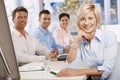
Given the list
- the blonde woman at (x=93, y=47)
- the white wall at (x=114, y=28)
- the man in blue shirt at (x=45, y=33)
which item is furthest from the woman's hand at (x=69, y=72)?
the white wall at (x=114, y=28)

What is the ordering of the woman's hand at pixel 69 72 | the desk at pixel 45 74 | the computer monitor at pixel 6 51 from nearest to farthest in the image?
1. the computer monitor at pixel 6 51
2. the desk at pixel 45 74
3. the woman's hand at pixel 69 72

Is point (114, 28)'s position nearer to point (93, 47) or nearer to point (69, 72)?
point (93, 47)

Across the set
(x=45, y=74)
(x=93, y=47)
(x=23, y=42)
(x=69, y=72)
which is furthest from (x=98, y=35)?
(x=23, y=42)

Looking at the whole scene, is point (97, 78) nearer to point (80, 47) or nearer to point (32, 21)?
point (80, 47)

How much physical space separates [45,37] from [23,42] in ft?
0.85

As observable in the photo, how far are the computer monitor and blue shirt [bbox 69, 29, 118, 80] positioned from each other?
189 centimetres

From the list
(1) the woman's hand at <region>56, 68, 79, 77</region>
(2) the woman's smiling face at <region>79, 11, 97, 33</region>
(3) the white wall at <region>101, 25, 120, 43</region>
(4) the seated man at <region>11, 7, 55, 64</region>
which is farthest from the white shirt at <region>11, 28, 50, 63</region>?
(3) the white wall at <region>101, 25, 120, 43</region>

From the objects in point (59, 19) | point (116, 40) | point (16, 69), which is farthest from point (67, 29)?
point (16, 69)

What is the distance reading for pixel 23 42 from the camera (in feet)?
Result: 8.27

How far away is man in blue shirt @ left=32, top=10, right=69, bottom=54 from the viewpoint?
244 centimetres

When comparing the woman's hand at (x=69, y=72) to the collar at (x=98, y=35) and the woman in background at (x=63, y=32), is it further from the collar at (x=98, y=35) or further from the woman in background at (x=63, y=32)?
the collar at (x=98, y=35)

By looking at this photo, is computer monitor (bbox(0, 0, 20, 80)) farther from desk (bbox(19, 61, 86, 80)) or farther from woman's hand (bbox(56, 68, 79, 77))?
woman's hand (bbox(56, 68, 79, 77))

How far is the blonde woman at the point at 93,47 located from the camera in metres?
2.25

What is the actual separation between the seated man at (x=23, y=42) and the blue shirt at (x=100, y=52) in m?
0.34
